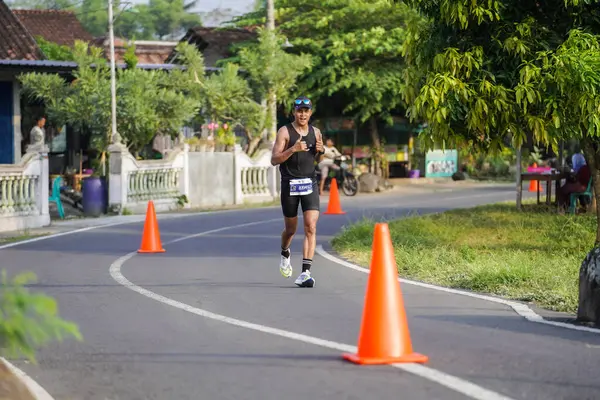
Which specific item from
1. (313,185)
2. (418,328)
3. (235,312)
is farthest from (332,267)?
(418,328)

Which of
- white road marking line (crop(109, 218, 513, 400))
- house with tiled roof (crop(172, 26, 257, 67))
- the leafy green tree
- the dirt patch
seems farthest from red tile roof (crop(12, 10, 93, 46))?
the leafy green tree

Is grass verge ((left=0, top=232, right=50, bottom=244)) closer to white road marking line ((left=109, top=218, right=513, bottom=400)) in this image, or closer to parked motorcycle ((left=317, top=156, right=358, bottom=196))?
white road marking line ((left=109, top=218, right=513, bottom=400))

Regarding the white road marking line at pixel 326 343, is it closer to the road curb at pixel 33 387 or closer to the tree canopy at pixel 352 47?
the road curb at pixel 33 387

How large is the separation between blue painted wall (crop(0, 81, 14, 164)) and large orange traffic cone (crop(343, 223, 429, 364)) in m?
23.5

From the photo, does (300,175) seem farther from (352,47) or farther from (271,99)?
(352,47)

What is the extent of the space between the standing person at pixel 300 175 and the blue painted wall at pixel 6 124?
18.4 metres

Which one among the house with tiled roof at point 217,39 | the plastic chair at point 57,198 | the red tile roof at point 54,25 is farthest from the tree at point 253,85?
the red tile roof at point 54,25

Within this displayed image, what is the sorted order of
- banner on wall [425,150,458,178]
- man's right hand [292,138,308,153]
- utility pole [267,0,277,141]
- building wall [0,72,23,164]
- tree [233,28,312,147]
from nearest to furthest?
man's right hand [292,138,308,153], building wall [0,72,23,164], tree [233,28,312,147], utility pole [267,0,277,141], banner on wall [425,150,458,178]

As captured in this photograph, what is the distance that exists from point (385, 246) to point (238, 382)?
4.82 feet

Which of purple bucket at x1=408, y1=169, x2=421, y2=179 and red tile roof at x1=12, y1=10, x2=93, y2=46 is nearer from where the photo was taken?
purple bucket at x1=408, y1=169, x2=421, y2=179

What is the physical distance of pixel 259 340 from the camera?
30.0 ft

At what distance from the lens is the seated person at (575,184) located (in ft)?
78.5

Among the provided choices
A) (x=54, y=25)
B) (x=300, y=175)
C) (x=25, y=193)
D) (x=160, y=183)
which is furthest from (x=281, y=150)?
(x=54, y=25)

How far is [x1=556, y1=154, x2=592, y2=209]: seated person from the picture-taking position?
942 inches
